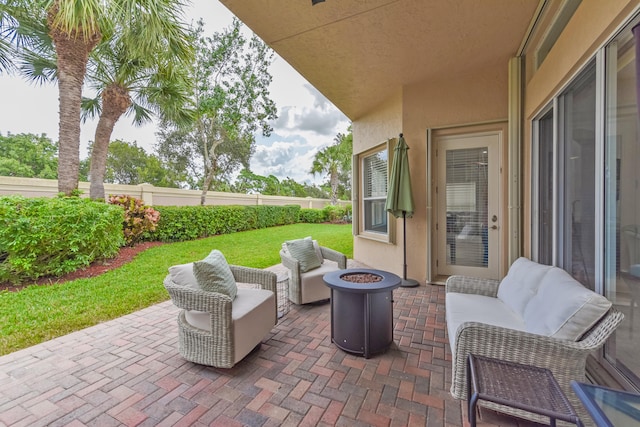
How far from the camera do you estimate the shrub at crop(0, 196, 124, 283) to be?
3.98 metres

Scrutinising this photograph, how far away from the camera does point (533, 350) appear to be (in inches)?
62.3

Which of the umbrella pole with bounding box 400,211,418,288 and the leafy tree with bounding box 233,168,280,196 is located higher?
the leafy tree with bounding box 233,168,280,196

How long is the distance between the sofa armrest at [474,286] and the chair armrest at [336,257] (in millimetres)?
1344

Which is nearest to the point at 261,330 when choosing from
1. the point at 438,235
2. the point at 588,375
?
the point at 588,375

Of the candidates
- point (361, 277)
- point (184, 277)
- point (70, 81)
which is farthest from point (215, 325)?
point (70, 81)

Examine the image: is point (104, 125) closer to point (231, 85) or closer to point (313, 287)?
point (231, 85)

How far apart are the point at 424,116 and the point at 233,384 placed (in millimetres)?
4277

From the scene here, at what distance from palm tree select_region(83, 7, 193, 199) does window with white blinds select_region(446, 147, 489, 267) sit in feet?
19.2

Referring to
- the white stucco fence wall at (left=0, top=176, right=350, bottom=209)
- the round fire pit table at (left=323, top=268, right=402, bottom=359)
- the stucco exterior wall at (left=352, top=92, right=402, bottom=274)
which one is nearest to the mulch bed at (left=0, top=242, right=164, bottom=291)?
the white stucco fence wall at (left=0, top=176, right=350, bottom=209)

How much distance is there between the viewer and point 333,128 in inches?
809

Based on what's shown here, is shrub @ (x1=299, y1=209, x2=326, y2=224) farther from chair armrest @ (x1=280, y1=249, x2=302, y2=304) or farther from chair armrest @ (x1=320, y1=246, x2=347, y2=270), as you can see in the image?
chair armrest @ (x1=280, y1=249, x2=302, y2=304)

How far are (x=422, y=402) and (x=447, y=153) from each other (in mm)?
3571

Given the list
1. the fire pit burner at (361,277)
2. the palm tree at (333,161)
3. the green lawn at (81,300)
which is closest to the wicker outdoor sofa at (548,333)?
the fire pit burner at (361,277)

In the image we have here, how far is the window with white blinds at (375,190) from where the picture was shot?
5238 mm
